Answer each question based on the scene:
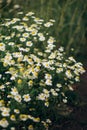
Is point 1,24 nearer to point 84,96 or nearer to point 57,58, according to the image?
point 57,58

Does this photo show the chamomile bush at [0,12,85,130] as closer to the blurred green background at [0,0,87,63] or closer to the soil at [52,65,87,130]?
the soil at [52,65,87,130]

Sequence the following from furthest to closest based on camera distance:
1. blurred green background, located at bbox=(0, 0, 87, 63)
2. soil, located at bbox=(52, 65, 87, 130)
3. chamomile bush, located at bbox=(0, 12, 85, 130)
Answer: blurred green background, located at bbox=(0, 0, 87, 63) < soil, located at bbox=(52, 65, 87, 130) < chamomile bush, located at bbox=(0, 12, 85, 130)

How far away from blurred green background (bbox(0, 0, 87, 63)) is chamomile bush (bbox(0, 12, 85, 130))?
0.51 m

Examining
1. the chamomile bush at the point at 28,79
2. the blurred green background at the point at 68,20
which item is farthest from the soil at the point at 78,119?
the blurred green background at the point at 68,20

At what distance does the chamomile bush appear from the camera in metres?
3.38

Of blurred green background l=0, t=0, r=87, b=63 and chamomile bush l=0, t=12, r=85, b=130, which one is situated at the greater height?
blurred green background l=0, t=0, r=87, b=63

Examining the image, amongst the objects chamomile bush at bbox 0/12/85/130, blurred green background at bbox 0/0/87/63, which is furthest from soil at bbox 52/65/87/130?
blurred green background at bbox 0/0/87/63

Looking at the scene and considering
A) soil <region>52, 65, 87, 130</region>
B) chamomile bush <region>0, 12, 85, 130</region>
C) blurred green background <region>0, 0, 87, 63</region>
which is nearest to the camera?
chamomile bush <region>0, 12, 85, 130</region>

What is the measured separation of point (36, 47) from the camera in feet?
14.5

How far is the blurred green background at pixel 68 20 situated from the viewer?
482cm

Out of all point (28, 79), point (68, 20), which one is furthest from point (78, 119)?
point (68, 20)

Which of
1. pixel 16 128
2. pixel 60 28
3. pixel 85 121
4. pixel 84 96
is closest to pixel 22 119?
pixel 16 128

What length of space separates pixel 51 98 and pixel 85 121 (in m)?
0.43

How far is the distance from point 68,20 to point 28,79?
146cm
